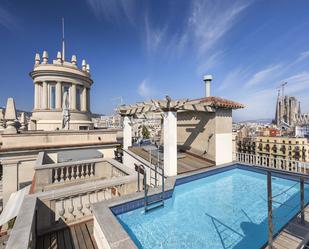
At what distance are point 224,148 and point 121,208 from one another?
7282 mm

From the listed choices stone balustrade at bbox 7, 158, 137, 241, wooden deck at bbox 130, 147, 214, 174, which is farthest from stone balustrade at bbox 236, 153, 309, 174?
stone balustrade at bbox 7, 158, 137, 241

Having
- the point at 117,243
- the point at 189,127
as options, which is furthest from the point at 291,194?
the point at 117,243

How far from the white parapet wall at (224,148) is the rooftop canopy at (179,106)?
170cm

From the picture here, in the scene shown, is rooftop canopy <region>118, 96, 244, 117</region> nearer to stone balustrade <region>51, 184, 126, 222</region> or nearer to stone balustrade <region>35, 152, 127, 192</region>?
stone balustrade <region>35, 152, 127, 192</region>

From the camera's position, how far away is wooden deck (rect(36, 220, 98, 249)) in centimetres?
354

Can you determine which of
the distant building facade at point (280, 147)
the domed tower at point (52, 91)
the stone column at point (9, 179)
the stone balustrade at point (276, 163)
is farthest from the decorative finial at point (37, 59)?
the distant building facade at point (280, 147)

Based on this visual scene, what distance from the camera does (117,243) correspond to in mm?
2680

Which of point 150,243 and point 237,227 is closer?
point 150,243

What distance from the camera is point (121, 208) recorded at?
15.2ft

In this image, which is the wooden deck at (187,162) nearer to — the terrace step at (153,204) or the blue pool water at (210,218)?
the blue pool water at (210,218)

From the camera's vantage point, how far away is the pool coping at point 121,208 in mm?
2789

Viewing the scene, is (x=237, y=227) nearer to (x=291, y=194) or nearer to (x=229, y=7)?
(x=291, y=194)

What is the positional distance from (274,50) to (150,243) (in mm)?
18612

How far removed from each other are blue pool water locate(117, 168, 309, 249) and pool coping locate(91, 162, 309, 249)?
0.89 ft
